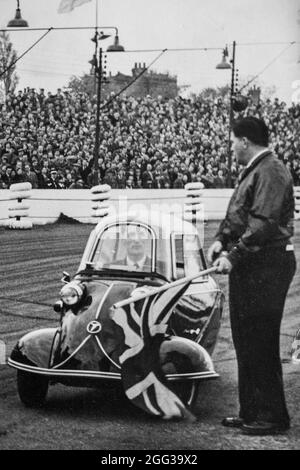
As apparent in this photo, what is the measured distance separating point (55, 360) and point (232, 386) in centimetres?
138

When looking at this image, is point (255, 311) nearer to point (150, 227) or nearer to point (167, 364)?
point (167, 364)

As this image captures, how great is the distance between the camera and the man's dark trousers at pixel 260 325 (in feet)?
16.1

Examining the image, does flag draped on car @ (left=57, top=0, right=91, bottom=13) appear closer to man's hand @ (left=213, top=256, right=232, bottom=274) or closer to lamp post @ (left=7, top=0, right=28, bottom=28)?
lamp post @ (left=7, top=0, right=28, bottom=28)

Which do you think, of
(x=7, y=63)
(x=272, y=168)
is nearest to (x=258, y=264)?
(x=272, y=168)

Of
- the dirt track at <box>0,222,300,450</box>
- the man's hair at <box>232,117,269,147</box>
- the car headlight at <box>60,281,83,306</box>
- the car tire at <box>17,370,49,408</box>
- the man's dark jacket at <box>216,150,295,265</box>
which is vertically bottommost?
the dirt track at <box>0,222,300,450</box>

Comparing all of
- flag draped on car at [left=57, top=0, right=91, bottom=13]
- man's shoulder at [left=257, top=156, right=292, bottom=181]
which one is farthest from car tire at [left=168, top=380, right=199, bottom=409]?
flag draped on car at [left=57, top=0, right=91, bottom=13]

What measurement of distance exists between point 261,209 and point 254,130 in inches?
16.8

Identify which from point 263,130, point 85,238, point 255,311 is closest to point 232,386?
point 255,311

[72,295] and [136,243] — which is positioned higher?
[136,243]

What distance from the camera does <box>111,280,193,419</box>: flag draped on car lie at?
17.0 ft

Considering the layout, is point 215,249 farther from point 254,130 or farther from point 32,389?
point 32,389

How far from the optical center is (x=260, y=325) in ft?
16.2

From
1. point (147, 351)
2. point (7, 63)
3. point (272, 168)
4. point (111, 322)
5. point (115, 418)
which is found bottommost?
point (115, 418)

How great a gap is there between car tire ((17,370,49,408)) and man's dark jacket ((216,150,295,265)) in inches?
55.4
